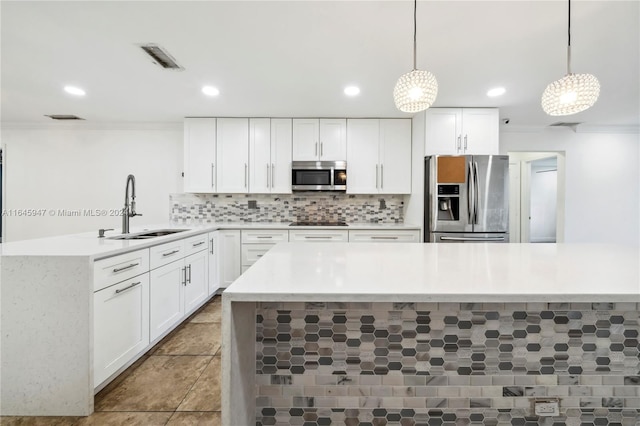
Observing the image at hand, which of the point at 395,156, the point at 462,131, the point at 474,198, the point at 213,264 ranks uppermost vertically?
the point at 462,131

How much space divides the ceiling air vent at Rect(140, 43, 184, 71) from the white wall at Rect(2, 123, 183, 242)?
1.99m

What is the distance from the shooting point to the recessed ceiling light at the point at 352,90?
9.83 ft

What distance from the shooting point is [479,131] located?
362 centimetres

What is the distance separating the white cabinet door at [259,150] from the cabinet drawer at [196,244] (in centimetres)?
105

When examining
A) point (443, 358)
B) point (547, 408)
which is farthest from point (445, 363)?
point (547, 408)

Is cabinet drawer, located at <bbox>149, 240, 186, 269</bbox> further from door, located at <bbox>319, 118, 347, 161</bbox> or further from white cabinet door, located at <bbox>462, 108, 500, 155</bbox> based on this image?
white cabinet door, located at <bbox>462, 108, 500, 155</bbox>

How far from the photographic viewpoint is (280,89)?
3.06 metres

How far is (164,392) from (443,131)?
3.67 m

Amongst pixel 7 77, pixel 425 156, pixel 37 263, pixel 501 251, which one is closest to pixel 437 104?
pixel 425 156

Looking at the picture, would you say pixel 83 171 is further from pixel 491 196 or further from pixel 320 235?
pixel 491 196

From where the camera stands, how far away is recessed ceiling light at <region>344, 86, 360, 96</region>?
300cm

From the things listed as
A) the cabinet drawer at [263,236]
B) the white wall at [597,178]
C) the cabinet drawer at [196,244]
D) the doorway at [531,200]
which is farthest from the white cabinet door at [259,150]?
the doorway at [531,200]

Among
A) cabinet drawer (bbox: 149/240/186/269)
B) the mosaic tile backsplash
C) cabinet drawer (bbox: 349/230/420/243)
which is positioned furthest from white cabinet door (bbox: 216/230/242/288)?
cabinet drawer (bbox: 349/230/420/243)

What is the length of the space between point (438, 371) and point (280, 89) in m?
2.77
